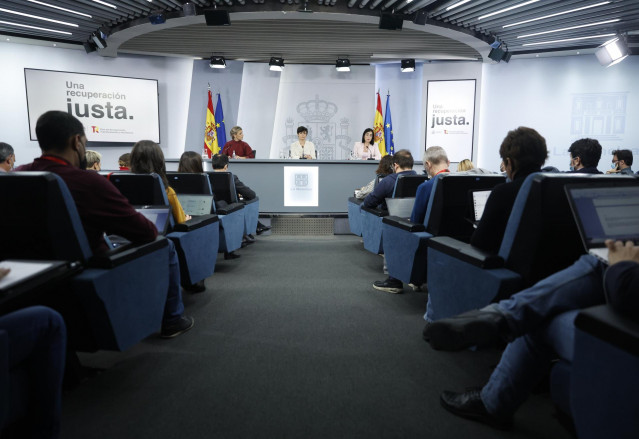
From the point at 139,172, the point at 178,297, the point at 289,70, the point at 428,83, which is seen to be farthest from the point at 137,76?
the point at 178,297

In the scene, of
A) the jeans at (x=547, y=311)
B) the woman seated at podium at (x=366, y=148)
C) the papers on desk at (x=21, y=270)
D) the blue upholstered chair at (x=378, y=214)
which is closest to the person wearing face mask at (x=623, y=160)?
the blue upholstered chair at (x=378, y=214)

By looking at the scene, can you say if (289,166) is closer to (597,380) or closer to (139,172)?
(139,172)

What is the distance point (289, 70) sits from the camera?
362 inches

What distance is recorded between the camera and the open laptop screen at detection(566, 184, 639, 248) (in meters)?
1.53

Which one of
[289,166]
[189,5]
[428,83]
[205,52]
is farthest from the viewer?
[428,83]

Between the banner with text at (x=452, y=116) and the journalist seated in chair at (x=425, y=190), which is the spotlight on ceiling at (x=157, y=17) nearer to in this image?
the journalist seated in chair at (x=425, y=190)

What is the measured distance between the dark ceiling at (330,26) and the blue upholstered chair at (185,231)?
12.9 ft

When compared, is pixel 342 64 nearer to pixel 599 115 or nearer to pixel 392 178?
pixel 599 115

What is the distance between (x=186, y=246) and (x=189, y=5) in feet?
14.2

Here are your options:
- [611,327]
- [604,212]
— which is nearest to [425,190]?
[604,212]

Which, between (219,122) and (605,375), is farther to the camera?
(219,122)

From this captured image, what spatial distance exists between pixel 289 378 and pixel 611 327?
1504mm

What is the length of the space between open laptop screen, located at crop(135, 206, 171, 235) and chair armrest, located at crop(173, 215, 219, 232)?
1.11ft

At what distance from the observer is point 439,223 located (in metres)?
2.85
